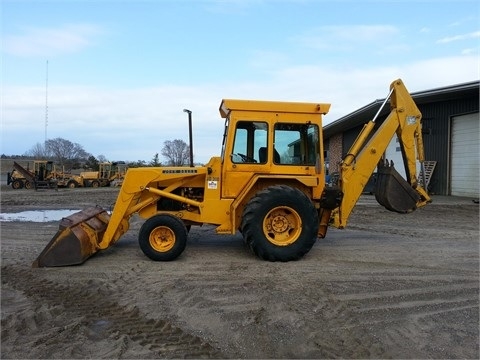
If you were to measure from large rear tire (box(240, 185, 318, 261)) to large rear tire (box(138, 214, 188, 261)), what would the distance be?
1.06 metres

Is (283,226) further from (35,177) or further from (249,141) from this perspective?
(35,177)

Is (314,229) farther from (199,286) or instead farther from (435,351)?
(435,351)

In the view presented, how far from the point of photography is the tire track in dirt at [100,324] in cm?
403

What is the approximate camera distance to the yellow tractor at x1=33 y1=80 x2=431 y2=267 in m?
7.30

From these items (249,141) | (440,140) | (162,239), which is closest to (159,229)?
(162,239)

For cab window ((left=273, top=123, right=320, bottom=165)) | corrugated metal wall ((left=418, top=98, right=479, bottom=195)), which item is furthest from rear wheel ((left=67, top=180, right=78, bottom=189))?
cab window ((left=273, top=123, right=320, bottom=165))

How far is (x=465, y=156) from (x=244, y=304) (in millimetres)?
18171

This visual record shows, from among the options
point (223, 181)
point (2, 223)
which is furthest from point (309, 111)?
point (2, 223)

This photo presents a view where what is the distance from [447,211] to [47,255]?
13060 millimetres

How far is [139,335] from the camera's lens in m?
4.34

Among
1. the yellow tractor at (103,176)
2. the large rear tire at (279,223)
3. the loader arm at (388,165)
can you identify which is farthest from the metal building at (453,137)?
the yellow tractor at (103,176)

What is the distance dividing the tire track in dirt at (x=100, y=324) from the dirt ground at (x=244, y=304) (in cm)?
1

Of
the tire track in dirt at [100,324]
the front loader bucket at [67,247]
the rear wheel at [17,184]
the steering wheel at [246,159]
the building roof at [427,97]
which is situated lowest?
the tire track in dirt at [100,324]

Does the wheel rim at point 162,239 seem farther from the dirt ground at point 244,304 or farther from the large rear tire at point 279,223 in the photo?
the large rear tire at point 279,223
